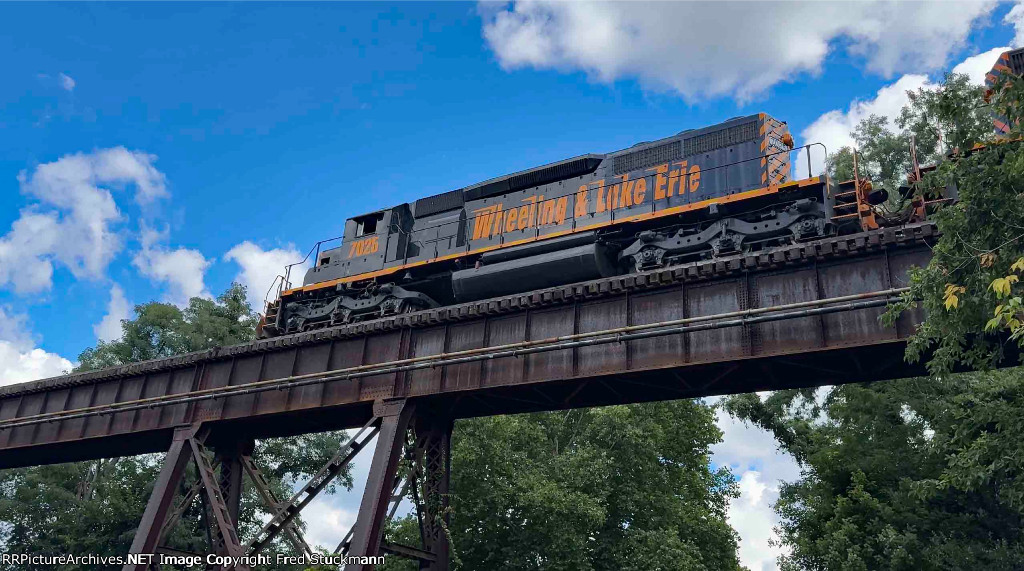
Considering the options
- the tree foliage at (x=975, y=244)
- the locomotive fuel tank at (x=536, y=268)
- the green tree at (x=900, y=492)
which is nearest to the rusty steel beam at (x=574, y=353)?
the tree foliage at (x=975, y=244)

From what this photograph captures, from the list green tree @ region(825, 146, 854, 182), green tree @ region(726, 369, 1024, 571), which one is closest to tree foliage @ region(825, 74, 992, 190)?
green tree @ region(825, 146, 854, 182)

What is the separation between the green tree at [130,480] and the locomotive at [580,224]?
485 inches

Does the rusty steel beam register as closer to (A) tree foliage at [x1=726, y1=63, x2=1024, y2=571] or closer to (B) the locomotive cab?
(A) tree foliage at [x1=726, y1=63, x2=1024, y2=571]

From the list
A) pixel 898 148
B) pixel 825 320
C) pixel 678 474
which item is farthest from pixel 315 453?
pixel 898 148

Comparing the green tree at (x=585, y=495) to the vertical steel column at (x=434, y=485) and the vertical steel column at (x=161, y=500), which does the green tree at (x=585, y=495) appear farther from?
the vertical steel column at (x=161, y=500)

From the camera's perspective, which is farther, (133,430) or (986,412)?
(133,430)

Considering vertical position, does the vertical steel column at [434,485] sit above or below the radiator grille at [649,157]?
below

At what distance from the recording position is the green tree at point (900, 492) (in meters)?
19.4

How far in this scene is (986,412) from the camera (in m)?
12.4

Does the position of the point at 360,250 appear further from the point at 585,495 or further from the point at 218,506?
the point at 585,495

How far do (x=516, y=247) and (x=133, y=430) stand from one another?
11.2m

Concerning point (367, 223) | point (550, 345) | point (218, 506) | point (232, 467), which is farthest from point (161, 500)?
point (367, 223)

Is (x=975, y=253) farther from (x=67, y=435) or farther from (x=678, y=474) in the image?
(x=67, y=435)

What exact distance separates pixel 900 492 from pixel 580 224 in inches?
476
